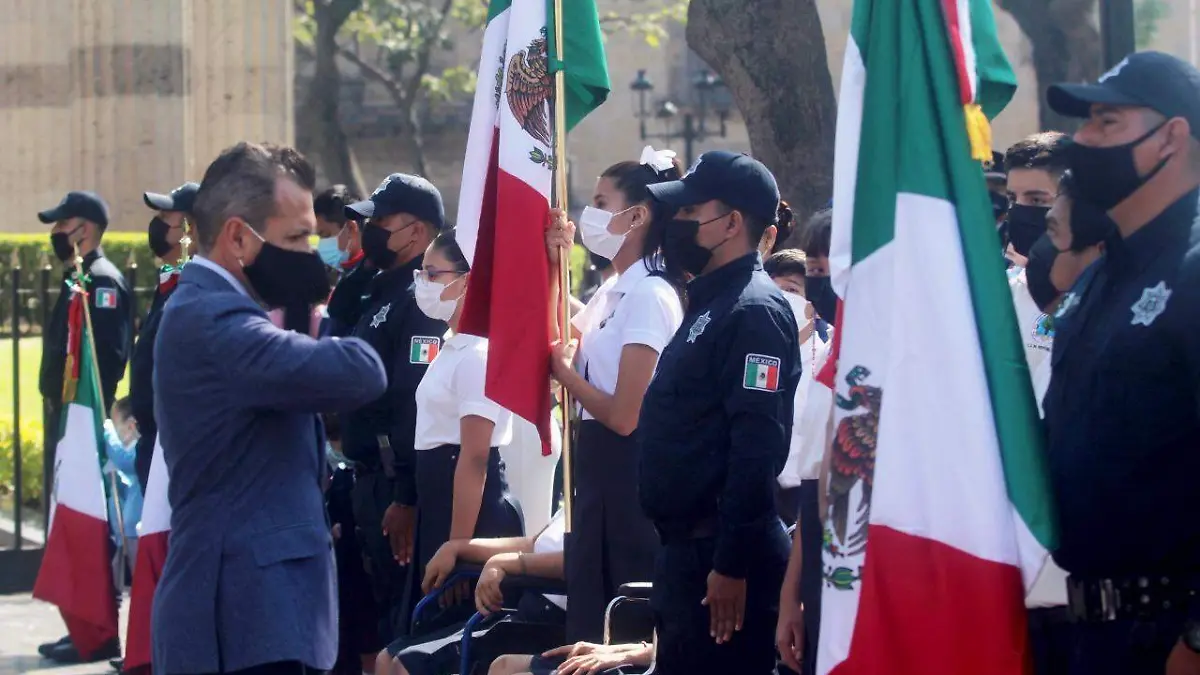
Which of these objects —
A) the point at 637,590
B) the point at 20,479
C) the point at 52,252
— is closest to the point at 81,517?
the point at 20,479

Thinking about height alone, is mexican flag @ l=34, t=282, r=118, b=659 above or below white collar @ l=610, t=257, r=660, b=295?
below

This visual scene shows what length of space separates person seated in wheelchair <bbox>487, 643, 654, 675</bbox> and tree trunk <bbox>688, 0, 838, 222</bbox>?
170 inches

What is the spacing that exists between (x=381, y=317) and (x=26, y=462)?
5200mm

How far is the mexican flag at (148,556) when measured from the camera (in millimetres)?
5461

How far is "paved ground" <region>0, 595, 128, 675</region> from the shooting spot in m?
8.28

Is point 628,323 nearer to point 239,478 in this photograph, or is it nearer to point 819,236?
point 819,236

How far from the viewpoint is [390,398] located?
6758 mm

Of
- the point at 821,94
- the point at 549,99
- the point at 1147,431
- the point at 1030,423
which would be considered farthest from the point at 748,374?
the point at 821,94

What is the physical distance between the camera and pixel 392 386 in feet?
22.1

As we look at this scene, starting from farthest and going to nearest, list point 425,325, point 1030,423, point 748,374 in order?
point 425,325, point 748,374, point 1030,423

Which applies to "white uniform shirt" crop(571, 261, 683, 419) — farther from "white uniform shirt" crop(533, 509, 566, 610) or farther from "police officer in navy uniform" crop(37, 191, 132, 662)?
"police officer in navy uniform" crop(37, 191, 132, 662)

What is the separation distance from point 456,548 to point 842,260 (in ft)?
8.00

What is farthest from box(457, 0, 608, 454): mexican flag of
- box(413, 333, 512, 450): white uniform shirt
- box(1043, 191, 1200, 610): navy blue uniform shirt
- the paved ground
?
the paved ground

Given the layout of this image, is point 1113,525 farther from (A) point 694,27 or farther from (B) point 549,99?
(A) point 694,27
